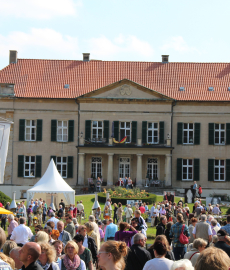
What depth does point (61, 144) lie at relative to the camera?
123 feet

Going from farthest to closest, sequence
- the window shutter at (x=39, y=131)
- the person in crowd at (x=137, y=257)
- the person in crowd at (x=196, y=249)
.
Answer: the window shutter at (x=39, y=131), the person in crowd at (x=196, y=249), the person in crowd at (x=137, y=257)

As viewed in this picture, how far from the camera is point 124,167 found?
3781cm

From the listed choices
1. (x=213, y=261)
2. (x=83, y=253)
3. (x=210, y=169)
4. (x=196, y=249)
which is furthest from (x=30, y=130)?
(x=213, y=261)

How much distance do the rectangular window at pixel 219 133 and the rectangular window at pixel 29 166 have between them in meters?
14.5

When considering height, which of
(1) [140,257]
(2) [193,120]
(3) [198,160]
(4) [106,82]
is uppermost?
(4) [106,82]

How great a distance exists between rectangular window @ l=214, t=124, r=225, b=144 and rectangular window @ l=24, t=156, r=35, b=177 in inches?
572

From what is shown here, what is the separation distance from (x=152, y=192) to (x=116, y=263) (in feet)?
101

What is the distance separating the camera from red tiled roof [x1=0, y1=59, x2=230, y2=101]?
38.1 m

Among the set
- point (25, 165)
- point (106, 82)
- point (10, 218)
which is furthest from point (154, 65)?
point (10, 218)

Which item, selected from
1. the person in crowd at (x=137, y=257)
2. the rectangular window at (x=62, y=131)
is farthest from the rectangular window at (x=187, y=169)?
the person in crowd at (x=137, y=257)

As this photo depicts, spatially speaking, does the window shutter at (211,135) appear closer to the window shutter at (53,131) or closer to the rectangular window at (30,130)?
the window shutter at (53,131)

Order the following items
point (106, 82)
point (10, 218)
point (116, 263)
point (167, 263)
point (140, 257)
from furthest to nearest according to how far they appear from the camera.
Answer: point (106, 82) < point (10, 218) < point (140, 257) < point (167, 263) < point (116, 263)

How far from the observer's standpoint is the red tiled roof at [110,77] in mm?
38094

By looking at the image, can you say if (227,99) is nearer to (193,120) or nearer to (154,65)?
(193,120)
